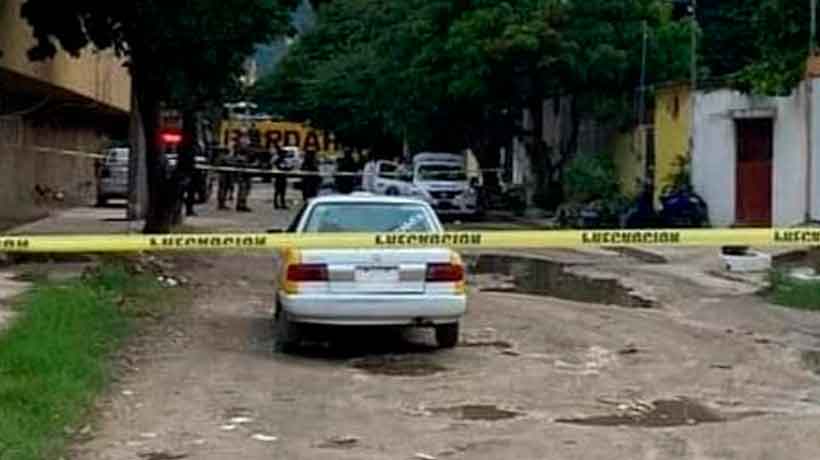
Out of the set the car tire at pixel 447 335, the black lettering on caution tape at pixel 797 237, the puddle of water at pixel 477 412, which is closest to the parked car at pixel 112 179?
the car tire at pixel 447 335

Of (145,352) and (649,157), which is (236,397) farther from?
(649,157)

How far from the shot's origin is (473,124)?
55000 millimetres

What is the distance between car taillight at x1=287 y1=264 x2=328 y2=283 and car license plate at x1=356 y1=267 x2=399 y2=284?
0.31 metres

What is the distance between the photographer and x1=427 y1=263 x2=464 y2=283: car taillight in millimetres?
16547

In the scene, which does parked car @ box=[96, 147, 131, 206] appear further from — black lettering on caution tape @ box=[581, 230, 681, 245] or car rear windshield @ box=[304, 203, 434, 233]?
black lettering on caution tape @ box=[581, 230, 681, 245]

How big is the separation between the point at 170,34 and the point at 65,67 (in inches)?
610

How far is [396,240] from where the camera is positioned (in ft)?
54.5

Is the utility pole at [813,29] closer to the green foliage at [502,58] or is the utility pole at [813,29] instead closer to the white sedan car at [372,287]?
the green foliage at [502,58]

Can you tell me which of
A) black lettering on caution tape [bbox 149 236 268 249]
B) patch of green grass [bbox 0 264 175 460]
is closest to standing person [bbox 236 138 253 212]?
patch of green grass [bbox 0 264 175 460]

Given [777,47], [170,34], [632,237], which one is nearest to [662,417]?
[632,237]

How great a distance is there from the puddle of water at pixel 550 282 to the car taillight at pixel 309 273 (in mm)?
7388

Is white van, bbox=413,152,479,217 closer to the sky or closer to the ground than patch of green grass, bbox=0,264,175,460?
closer to the sky

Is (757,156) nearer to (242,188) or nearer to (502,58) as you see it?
(502,58)

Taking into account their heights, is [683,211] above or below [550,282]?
above
